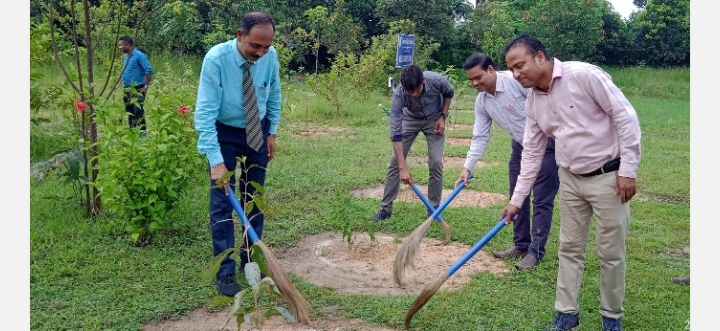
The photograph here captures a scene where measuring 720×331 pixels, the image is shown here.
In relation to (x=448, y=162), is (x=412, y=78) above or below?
above

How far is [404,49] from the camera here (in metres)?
10.5

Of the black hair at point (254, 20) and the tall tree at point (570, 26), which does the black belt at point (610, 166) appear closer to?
the black hair at point (254, 20)

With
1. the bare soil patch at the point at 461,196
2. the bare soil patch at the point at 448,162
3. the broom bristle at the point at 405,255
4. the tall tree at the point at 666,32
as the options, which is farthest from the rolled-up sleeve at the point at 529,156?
the tall tree at the point at 666,32

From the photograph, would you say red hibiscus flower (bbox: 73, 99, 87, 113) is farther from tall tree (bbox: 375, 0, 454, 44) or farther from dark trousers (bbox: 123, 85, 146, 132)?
tall tree (bbox: 375, 0, 454, 44)

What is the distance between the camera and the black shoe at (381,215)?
5.75 m

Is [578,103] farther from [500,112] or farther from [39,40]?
[39,40]

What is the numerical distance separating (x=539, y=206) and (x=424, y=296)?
4.86 feet

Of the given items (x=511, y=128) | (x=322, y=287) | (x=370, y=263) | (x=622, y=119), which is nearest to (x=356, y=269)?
(x=370, y=263)

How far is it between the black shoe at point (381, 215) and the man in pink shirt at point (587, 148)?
2430 mm

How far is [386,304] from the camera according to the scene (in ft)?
12.7

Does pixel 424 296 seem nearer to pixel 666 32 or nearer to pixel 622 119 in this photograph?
pixel 622 119

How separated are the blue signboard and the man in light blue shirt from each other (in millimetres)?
6372

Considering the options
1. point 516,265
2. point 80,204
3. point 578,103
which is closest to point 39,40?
point 80,204

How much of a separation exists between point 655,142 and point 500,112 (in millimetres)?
6809
